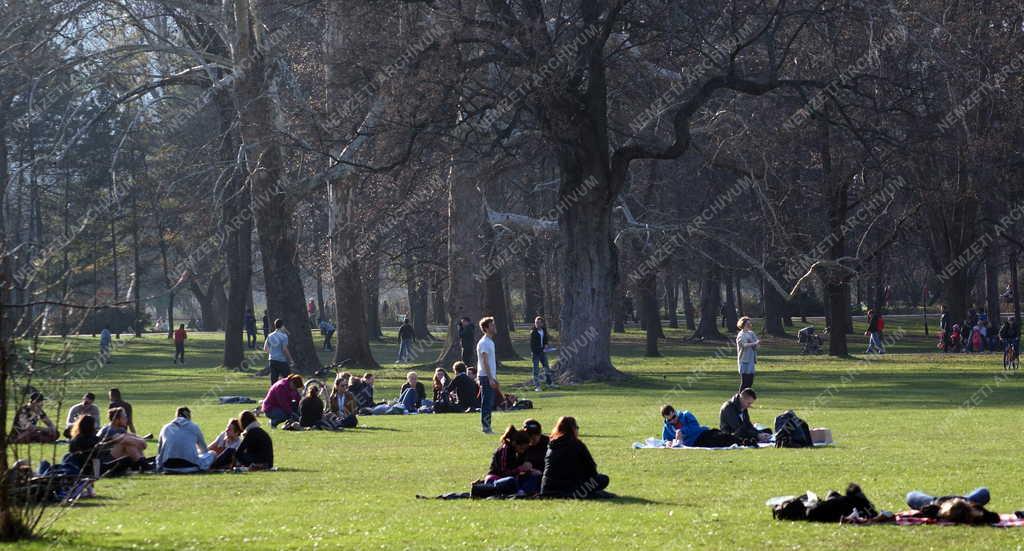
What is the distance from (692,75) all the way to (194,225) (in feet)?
99.5

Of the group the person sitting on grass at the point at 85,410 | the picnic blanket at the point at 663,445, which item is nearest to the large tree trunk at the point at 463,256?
the person sitting on grass at the point at 85,410

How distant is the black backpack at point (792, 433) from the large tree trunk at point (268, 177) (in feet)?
67.9

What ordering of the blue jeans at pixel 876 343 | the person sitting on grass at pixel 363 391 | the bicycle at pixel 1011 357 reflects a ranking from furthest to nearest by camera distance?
the blue jeans at pixel 876 343, the bicycle at pixel 1011 357, the person sitting on grass at pixel 363 391

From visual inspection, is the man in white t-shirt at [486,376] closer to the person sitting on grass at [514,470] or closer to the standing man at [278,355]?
the person sitting on grass at [514,470]

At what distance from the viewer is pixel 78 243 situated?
256 ft

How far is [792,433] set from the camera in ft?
67.8

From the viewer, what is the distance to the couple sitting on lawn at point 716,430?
20.9 meters

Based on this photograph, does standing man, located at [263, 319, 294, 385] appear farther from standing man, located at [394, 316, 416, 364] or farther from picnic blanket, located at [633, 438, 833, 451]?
standing man, located at [394, 316, 416, 364]

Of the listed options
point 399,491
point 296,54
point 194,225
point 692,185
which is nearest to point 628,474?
point 399,491

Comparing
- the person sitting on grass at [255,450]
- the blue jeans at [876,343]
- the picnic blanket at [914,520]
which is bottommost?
the picnic blanket at [914,520]

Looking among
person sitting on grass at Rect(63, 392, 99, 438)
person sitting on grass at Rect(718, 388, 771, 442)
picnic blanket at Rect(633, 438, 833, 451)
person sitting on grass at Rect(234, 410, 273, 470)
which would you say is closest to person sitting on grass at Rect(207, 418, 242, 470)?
person sitting on grass at Rect(234, 410, 273, 470)

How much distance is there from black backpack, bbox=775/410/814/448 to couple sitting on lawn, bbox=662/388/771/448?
A: 465 millimetres

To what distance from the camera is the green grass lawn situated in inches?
464

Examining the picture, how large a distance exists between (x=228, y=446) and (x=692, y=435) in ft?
22.1
